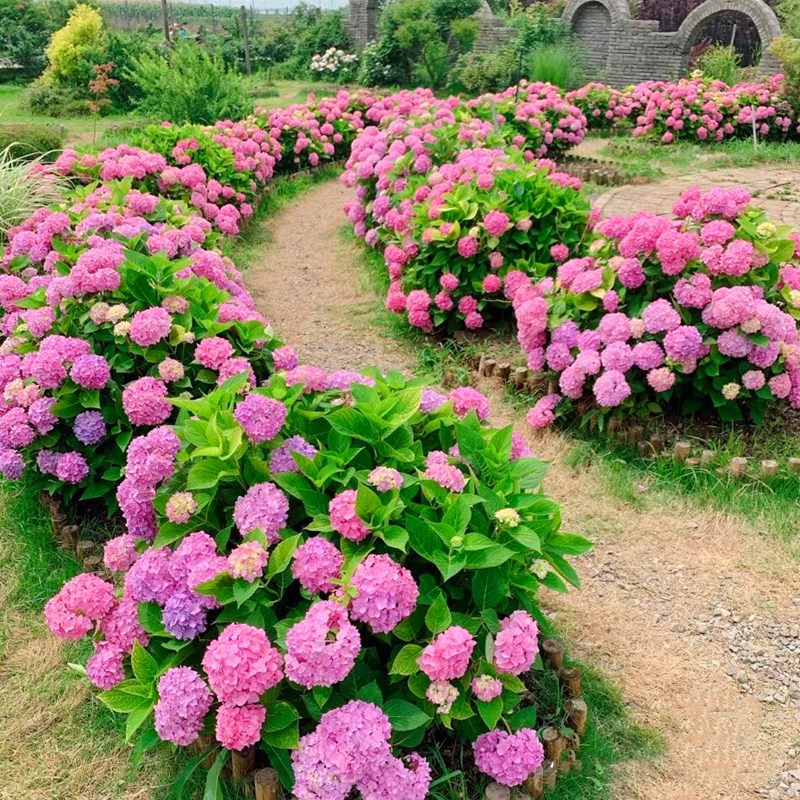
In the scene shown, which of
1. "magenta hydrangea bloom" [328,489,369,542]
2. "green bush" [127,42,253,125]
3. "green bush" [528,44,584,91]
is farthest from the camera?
"green bush" [528,44,584,91]

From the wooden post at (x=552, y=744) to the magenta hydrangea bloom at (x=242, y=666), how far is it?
0.80 m

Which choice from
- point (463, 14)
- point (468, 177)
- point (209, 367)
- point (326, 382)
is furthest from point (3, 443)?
point (463, 14)

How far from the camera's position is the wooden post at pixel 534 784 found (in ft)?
7.06

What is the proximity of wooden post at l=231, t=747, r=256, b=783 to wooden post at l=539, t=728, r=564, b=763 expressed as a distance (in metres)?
0.80

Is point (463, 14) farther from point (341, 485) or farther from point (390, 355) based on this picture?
point (341, 485)

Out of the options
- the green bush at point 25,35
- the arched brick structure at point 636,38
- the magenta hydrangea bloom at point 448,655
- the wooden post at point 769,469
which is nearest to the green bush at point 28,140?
the wooden post at point 769,469

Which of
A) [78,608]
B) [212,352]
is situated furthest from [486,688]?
[212,352]

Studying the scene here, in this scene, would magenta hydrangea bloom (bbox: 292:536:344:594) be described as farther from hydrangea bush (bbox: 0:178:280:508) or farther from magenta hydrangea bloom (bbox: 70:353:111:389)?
magenta hydrangea bloom (bbox: 70:353:111:389)

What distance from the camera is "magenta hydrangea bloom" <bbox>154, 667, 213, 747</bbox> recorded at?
6.56 feet

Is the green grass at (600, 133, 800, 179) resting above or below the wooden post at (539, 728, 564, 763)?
above

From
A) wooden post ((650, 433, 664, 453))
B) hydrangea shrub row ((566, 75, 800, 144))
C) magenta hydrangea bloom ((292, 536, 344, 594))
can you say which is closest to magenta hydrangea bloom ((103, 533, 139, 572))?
magenta hydrangea bloom ((292, 536, 344, 594))

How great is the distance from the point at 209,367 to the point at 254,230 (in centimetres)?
541

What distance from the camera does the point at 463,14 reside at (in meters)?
19.4

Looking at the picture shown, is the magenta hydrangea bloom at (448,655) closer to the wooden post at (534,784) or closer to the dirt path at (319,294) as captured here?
the wooden post at (534,784)
